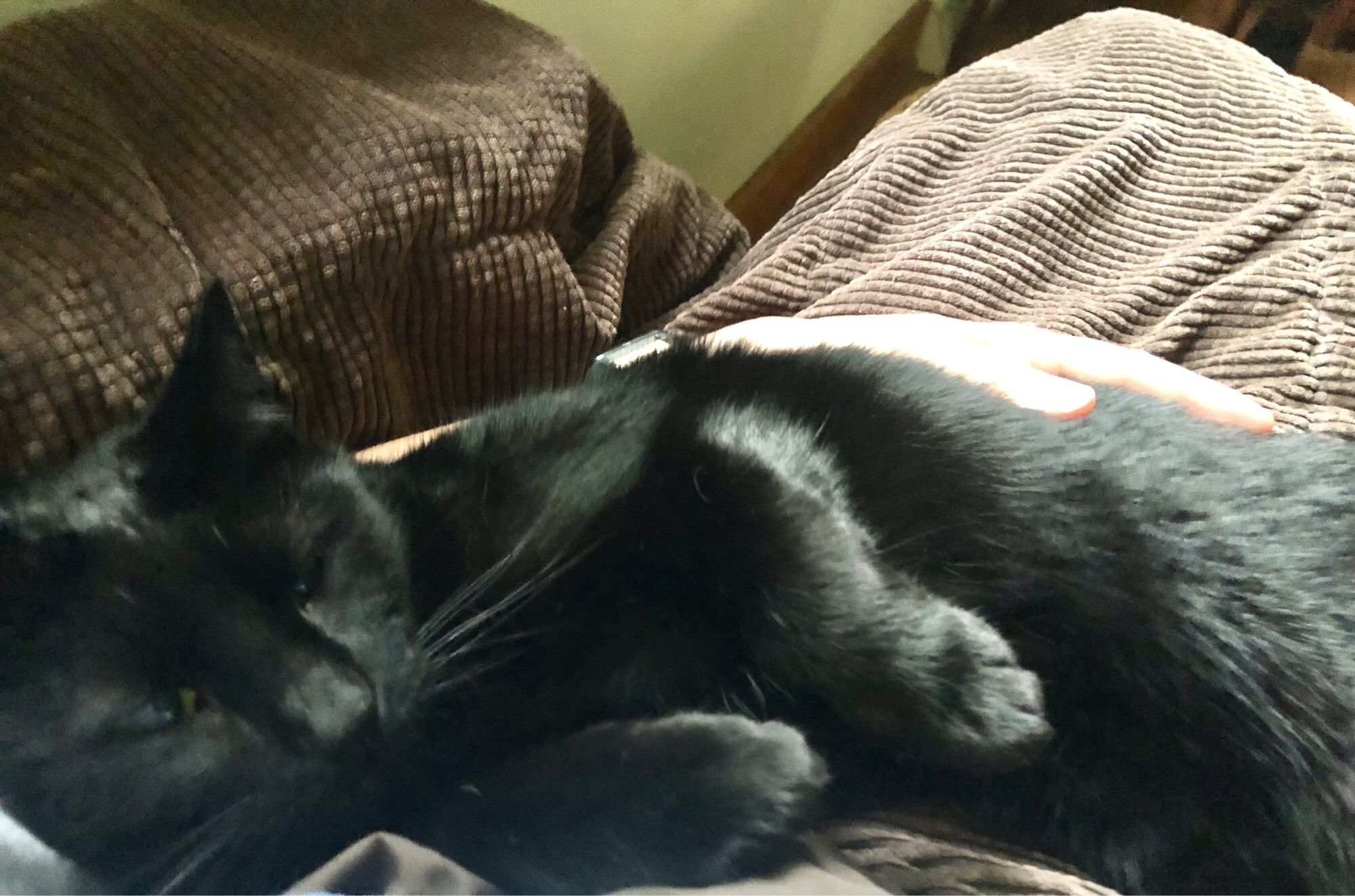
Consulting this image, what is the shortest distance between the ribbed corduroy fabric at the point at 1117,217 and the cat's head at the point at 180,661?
58 cm

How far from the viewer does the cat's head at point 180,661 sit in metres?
0.50

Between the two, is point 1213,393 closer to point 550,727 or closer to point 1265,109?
Answer: point 1265,109

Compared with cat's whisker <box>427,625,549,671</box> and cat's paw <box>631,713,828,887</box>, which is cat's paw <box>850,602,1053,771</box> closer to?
cat's paw <box>631,713,828,887</box>

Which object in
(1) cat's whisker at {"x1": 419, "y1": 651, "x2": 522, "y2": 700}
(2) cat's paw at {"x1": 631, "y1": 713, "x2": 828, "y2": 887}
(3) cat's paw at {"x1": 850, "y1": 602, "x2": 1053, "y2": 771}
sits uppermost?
(3) cat's paw at {"x1": 850, "y1": 602, "x2": 1053, "y2": 771}

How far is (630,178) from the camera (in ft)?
3.52

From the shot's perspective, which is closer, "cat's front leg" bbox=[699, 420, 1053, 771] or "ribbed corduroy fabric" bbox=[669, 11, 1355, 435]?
"cat's front leg" bbox=[699, 420, 1053, 771]

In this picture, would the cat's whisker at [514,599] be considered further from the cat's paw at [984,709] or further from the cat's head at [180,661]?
the cat's paw at [984,709]

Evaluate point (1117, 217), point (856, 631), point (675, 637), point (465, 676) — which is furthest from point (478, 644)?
point (1117, 217)

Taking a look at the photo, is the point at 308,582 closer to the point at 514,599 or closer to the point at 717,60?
the point at 514,599

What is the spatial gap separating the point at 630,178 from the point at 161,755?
0.79 m

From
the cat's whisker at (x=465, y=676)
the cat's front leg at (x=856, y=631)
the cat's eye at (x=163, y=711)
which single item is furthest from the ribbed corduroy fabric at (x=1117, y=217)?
the cat's eye at (x=163, y=711)

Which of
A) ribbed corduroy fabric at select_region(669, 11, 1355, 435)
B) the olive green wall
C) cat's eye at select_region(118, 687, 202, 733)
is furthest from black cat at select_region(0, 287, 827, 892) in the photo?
the olive green wall

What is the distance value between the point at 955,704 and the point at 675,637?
184 mm

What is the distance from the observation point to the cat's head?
0.50 meters
